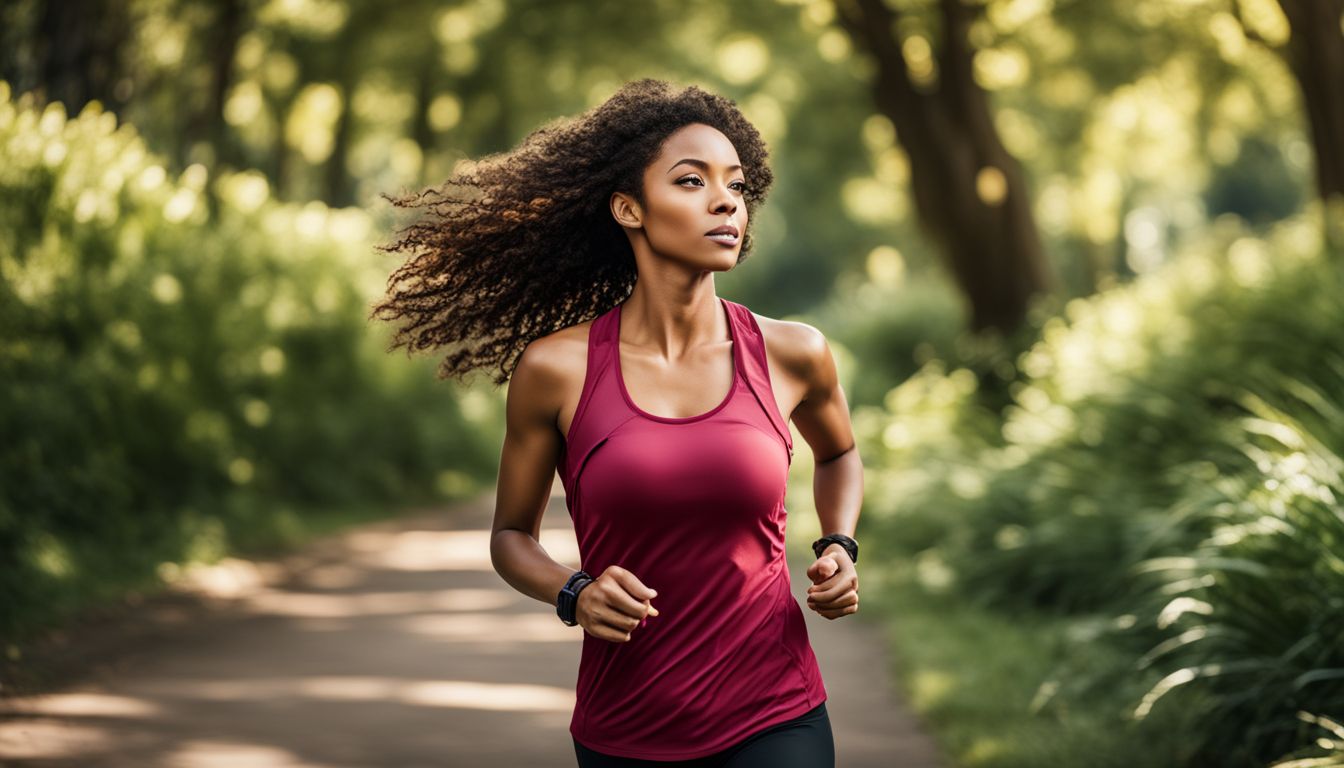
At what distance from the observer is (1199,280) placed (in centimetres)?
1113

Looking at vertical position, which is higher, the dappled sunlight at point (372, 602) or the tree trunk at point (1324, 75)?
the tree trunk at point (1324, 75)

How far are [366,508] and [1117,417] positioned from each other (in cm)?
1034

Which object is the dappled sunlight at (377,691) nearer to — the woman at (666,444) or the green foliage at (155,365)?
the green foliage at (155,365)

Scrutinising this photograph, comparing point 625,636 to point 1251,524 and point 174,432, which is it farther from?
point 174,432

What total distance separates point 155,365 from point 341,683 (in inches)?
189

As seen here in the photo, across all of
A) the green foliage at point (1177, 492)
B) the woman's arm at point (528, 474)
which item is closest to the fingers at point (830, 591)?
the woman's arm at point (528, 474)

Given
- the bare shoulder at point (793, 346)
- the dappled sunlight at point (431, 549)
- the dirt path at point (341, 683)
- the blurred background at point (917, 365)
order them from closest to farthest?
1. the bare shoulder at point (793, 346)
2. the blurred background at point (917, 365)
3. the dirt path at point (341, 683)
4. the dappled sunlight at point (431, 549)

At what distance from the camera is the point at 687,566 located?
325 cm

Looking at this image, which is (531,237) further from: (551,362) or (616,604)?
(616,604)

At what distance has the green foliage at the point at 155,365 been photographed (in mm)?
10852

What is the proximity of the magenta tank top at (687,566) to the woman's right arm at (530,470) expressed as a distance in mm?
100

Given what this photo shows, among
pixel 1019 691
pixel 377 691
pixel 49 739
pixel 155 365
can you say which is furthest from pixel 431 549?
pixel 1019 691

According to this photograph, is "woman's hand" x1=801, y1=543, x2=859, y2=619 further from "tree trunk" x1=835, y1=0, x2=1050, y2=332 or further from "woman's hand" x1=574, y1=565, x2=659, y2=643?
"tree trunk" x1=835, y1=0, x2=1050, y2=332

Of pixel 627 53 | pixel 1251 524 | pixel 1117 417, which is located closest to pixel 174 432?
pixel 1117 417
